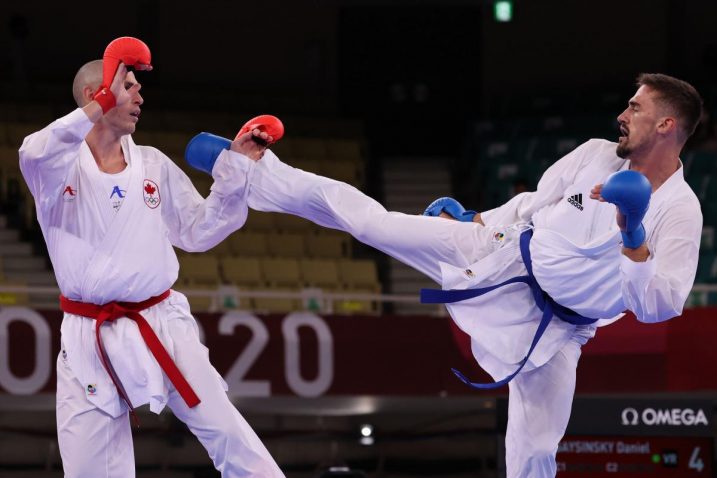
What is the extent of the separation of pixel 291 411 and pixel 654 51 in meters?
7.59

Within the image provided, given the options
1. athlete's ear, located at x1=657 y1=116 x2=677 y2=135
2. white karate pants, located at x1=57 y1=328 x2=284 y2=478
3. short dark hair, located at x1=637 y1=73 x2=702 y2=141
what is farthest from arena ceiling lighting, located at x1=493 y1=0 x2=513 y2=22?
white karate pants, located at x1=57 y1=328 x2=284 y2=478

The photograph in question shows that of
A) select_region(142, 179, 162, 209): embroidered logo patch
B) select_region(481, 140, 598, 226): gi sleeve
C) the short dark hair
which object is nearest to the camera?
select_region(142, 179, 162, 209): embroidered logo patch

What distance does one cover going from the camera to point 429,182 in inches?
479

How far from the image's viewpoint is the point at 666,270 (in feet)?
12.5

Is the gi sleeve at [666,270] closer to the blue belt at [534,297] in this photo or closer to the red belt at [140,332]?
the blue belt at [534,297]

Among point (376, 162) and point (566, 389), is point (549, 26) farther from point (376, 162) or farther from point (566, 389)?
point (566, 389)

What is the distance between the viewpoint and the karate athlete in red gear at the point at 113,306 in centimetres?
382

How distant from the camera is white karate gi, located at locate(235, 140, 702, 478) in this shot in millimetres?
4137

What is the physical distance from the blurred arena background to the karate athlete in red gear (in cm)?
162

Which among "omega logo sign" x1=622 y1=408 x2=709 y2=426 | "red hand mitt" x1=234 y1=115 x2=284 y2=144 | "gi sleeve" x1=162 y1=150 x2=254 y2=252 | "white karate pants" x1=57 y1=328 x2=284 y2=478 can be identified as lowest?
"omega logo sign" x1=622 y1=408 x2=709 y2=426

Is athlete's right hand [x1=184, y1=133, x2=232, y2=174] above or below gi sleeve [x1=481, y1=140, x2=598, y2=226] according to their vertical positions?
above

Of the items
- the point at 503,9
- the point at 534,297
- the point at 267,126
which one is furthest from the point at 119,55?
the point at 503,9

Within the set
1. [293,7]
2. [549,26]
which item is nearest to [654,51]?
[549,26]

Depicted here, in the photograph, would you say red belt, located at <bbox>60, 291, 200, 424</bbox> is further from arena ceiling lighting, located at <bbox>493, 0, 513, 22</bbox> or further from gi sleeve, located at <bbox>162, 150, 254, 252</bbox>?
arena ceiling lighting, located at <bbox>493, 0, 513, 22</bbox>
